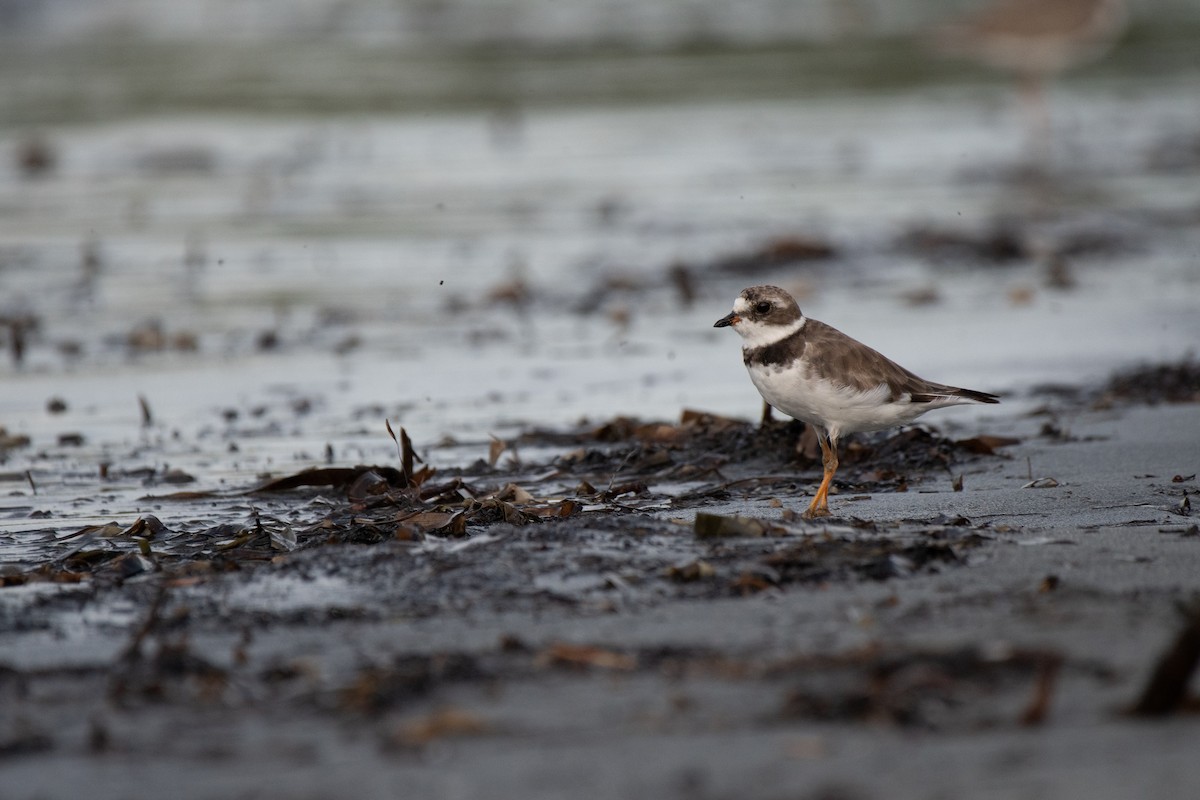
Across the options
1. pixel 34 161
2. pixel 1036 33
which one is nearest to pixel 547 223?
pixel 34 161

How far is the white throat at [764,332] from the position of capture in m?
5.62

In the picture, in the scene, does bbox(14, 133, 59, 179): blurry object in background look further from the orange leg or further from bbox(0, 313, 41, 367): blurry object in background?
the orange leg

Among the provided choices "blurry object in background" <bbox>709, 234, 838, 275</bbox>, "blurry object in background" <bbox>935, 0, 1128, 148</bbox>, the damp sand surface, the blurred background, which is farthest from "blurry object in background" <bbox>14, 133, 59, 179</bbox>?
"blurry object in background" <bbox>935, 0, 1128, 148</bbox>

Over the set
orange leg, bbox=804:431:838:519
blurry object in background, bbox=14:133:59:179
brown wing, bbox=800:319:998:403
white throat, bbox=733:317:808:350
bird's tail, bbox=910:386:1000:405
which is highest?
blurry object in background, bbox=14:133:59:179

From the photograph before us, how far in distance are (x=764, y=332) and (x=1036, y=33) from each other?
14503 millimetres

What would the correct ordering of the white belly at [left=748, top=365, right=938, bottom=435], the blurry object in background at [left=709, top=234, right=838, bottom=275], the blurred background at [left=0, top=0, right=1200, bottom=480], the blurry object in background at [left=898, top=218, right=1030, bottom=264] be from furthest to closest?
the blurry object in background at [left=898, top=218, right=1030, bottom=264] < the blurry object in background at [left=709, top=234, right=838, bottom=275] < the blurred background at [left=0, top=0, right=1200, bottom=480] < the white belly at [left=748, top=365, right=938, bottom=435]

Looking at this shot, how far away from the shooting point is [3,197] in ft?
46.9

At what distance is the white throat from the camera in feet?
18.4

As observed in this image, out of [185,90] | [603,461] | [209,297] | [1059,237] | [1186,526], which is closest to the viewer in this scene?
[1186,526]

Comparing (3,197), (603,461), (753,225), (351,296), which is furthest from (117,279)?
(603,461)

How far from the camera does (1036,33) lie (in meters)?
18.7

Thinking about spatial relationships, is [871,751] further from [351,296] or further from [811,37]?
[811,37]

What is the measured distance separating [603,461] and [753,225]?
702cm

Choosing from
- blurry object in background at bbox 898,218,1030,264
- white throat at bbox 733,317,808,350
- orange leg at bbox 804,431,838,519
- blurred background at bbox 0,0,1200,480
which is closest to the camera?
orange leg at bbox 804,431,838,519
